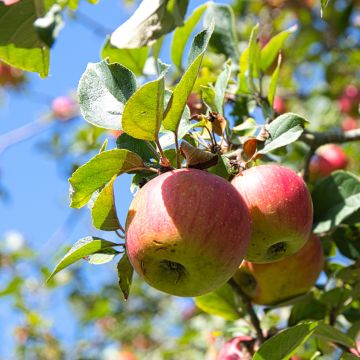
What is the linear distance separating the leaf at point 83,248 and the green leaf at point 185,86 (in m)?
0.23

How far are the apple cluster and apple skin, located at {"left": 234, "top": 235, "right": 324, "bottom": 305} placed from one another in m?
0.22

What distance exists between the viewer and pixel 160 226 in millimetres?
907

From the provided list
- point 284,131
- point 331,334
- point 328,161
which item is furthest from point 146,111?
point 328,161

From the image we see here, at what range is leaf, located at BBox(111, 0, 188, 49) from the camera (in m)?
1.09

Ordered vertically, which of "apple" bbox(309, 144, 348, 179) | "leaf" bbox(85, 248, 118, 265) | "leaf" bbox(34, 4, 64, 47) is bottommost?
"apple" bbox(309, 144, 348, 179)

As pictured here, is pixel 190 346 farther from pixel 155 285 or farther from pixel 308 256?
pixel 155 285

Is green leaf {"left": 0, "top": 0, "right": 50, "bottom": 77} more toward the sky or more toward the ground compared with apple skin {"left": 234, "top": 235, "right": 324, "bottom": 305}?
more toward the sky

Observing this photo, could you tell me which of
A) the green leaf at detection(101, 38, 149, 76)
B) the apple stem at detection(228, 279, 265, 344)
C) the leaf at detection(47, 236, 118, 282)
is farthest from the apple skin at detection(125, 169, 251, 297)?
the green leaf at detection(101, 38, 149, 76)

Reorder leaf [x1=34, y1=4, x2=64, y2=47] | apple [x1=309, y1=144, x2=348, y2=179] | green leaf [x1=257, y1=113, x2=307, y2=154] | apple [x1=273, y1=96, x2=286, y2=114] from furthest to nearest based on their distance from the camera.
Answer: apple [x1=273, y1=96, x2=286, y2=114], apple [x1=309, y1=144, x2=348, y2=179], green leaf [x1=257, y1=113, x2=307, y2=154], leaf [x1=34, y1=4, x2=64, y2=47]

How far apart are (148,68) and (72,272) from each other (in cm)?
295

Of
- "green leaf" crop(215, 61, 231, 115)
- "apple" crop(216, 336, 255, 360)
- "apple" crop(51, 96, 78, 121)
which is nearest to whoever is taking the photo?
"green leaf" crop(215, 61, 231, 115)

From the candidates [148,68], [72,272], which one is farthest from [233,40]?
[72,272]

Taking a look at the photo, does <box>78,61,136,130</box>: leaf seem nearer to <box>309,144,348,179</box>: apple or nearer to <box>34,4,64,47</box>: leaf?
<box>34,4,64,47</box>: leaf

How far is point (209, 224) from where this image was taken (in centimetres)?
90
